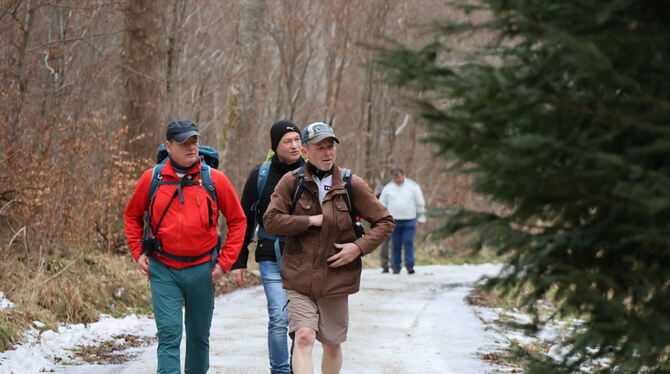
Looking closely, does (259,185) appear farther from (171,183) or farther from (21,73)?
(21,73)

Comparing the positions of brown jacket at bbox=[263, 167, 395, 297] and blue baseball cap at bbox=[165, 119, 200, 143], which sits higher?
blue baseball cap at bbox=[165, 119, 200, 143]

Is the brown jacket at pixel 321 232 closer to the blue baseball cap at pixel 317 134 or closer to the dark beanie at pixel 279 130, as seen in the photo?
the blue baseball cap at pixel 317 134

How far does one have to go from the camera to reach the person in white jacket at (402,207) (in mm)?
18891

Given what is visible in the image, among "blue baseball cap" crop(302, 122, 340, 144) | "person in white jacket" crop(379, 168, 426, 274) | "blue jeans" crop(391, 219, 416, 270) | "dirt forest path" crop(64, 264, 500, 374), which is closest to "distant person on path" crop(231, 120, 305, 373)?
"blue baseball cap" crop(302, 122, 340, 144)

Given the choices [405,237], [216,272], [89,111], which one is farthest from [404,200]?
[216,272]

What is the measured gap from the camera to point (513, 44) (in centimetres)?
402

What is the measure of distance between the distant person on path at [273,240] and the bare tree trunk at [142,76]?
852 cm

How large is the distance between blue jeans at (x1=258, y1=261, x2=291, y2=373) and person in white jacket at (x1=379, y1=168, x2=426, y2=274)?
11.8 metres

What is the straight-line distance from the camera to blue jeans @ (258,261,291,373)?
22.7 feet

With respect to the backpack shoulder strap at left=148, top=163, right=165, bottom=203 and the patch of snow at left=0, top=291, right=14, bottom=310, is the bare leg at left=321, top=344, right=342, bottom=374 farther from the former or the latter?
the patch of snow at left=0, top=291, right=14, bottom=310

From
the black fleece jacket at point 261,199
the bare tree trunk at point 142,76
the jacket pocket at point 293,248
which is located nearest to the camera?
the jacket pocket at point 293,248

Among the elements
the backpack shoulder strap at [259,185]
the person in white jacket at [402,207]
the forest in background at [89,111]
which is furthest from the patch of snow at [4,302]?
the person in white jacket at [402,207]

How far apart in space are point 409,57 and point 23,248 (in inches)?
357

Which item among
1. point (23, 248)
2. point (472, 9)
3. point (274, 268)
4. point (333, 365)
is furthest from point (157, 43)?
point (472, 9)
